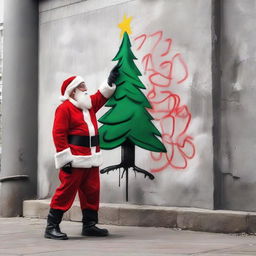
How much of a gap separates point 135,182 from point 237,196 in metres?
1.51

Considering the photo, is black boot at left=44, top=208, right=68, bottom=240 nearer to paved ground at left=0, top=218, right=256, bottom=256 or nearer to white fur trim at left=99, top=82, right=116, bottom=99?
paved ground at left=0, top=218, right=256, bottom=256

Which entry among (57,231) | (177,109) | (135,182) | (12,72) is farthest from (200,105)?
(12,72)

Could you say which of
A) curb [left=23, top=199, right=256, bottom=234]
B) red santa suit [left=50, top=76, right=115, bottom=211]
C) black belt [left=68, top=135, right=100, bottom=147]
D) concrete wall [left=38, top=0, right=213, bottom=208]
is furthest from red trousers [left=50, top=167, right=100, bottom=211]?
concrete wall [left=38, top=0, right=213, bottom=208]

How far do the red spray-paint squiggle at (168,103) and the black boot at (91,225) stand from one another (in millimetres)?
1135

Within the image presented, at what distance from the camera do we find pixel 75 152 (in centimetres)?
755

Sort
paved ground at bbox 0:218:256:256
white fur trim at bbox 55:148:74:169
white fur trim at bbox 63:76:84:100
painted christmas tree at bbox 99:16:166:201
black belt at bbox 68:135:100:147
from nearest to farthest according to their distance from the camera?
paved ground at bbox 0:218:256:256 → white fur trim at bbox 55:148:74:169 → black belt at bbox 68:135:100:147 → white fur trim at bbox 63:76:84:100 → painted christmas tree at bbox 99:16:166:201

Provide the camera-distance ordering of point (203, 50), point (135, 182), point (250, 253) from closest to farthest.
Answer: point (250, 253) → point (203, 50) → point (135, 182)

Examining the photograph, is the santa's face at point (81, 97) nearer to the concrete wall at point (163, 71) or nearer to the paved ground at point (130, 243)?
the concrete wall at point (163, 71)

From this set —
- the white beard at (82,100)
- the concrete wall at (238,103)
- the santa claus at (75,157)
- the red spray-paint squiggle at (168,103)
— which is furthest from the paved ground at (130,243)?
the white beard at (82,100)

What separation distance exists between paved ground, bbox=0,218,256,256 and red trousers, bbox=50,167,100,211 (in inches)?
14.9

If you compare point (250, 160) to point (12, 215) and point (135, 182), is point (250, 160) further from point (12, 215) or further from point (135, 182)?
point (12, 215)

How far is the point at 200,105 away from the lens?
26.4 feet

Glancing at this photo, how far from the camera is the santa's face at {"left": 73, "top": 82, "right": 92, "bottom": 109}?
7.75m

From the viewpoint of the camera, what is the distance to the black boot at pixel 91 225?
7734 millimetres
